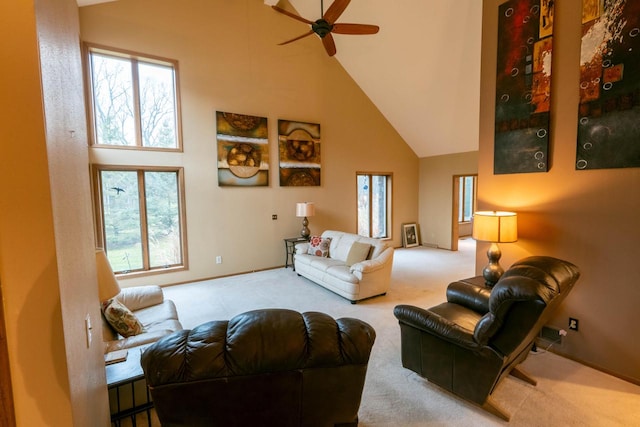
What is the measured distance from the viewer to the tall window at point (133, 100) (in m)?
4.34

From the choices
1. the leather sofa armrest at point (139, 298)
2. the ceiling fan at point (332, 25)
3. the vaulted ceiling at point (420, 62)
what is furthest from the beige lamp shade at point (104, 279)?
the vaulted ceiling at point (420, 62)

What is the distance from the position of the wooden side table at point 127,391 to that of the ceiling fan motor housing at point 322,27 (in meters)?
3.73

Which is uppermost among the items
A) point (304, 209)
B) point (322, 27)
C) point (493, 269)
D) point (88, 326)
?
point (322, 27)

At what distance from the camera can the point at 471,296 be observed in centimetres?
271

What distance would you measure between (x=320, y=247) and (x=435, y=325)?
3191mm

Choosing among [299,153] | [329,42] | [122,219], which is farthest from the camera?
[299,153]

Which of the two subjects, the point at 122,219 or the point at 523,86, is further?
the point at 122,219

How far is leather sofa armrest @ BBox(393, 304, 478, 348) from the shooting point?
6.48 ft

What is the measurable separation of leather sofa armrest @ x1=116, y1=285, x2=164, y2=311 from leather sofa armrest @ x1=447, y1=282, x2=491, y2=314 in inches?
120

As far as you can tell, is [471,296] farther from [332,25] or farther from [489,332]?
[332,25]

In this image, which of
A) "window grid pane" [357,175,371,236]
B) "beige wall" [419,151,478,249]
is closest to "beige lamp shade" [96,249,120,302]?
"window grid pane" [357,175,371,236]

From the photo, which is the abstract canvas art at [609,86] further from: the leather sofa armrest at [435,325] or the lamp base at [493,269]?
the leather sofa armrest at [435,325]

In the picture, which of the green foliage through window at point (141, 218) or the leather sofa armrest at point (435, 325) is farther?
the green foliage through window at point (141, 218)

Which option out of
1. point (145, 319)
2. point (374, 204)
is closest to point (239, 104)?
point (145, 319)
